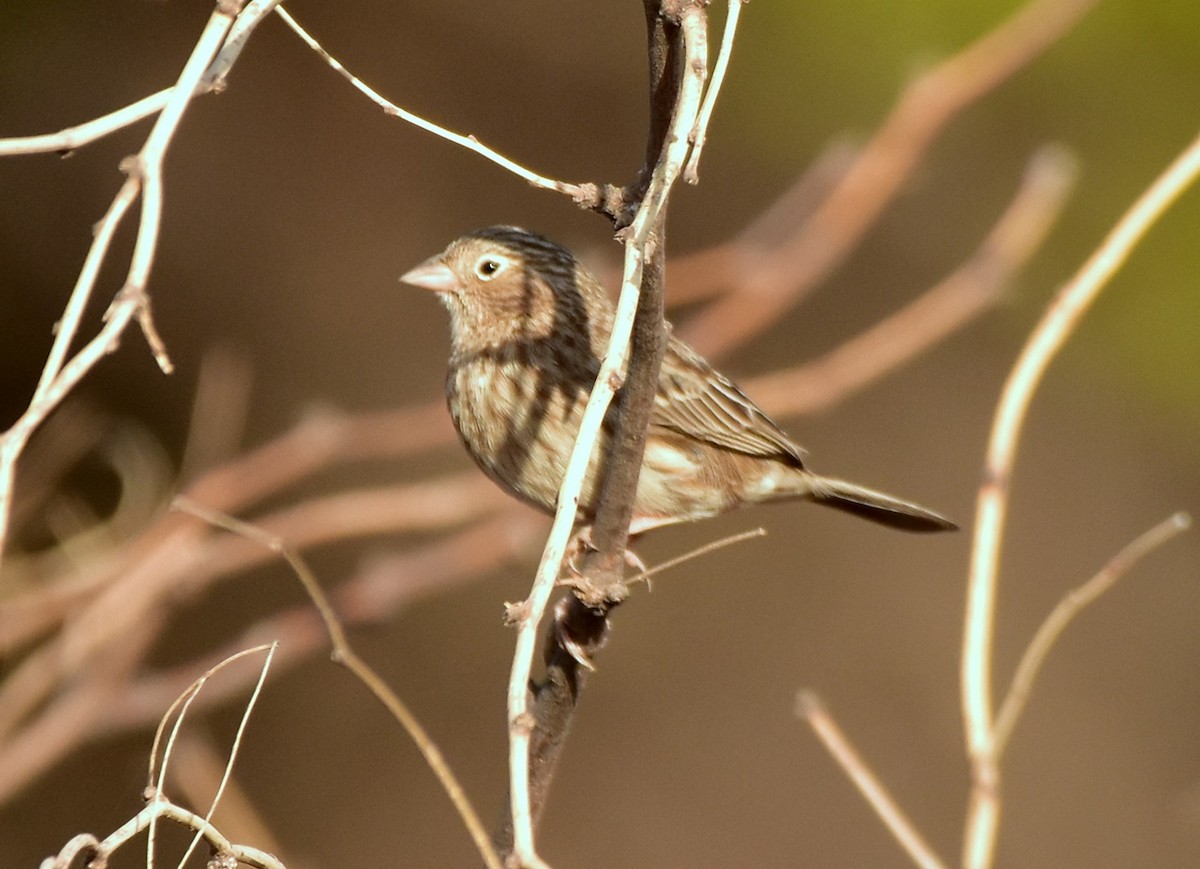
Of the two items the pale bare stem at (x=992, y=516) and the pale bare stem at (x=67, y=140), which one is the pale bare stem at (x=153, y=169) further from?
the pale bare stem at (x=992, y=516)

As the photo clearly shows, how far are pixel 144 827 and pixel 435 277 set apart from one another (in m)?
2.51

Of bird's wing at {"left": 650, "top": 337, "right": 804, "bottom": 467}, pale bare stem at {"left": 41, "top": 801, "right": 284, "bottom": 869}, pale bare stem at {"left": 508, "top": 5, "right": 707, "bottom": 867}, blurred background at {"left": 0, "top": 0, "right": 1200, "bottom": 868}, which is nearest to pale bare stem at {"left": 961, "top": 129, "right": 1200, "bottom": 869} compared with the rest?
pale bare stem at {"left": 508, "top": 5, "right": 707, "bottom": 867}

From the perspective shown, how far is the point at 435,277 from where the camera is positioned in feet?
13.9

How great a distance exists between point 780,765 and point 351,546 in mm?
2285

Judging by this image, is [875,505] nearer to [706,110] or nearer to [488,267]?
[488,267]

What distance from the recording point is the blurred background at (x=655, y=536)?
6781 mm

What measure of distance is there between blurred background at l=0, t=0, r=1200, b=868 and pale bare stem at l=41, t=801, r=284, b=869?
15.2 feet

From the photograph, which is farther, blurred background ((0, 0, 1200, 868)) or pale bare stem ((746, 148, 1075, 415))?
blurred background ((0, 0, 1200, 868))

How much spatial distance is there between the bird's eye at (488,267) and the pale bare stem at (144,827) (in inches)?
94.1

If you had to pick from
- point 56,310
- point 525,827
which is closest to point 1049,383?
point 56,310

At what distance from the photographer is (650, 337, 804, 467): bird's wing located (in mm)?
4012

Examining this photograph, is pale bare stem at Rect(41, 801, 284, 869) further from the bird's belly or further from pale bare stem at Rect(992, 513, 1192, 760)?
the bird's belly

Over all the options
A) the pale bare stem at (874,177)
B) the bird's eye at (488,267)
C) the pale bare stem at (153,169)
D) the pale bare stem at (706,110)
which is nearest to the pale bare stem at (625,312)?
the pale bare stem at (706,110)

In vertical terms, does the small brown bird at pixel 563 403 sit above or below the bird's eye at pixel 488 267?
below
